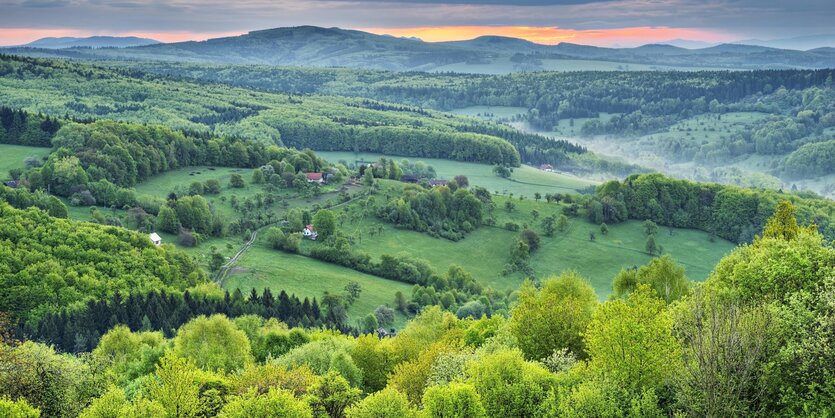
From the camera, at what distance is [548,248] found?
17200cm

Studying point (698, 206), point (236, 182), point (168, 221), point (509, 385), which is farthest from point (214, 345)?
point (698, 206)

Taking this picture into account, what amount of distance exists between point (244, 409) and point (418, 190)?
152m

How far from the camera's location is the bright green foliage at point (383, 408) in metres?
40.8

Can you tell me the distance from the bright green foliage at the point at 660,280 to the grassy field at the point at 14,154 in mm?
146854

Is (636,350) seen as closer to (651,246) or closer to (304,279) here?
(304,279)

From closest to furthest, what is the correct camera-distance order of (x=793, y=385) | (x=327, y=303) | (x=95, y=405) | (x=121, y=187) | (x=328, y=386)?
1. (x=793, y=385)
2. (x=95, y=405)
3. (x=328, y=386)
4. (x=327, y=303)
5. (x=121, y=187)

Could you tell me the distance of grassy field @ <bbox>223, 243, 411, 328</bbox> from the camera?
4849 inches

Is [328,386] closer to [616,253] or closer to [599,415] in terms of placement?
[599,415]

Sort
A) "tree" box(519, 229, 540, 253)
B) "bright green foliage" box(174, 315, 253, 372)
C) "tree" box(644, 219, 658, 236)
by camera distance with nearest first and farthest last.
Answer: "bright green foliage" box(174, 315, 253, 372)
"tree" box(519, 229, 540, 253)
"tree" box(644, 219, 658, 236)

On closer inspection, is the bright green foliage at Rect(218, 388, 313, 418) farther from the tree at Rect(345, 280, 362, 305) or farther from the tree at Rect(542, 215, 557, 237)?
the tree at Rect(542, 215, 557, 237)

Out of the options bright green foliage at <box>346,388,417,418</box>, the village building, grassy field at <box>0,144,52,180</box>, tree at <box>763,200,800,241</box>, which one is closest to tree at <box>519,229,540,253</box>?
the village building

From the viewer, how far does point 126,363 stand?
228 feet

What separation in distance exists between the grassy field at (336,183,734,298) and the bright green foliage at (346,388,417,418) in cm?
11011

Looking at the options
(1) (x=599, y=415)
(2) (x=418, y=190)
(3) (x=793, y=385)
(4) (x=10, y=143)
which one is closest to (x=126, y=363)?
(1) (x=599, y=415)
